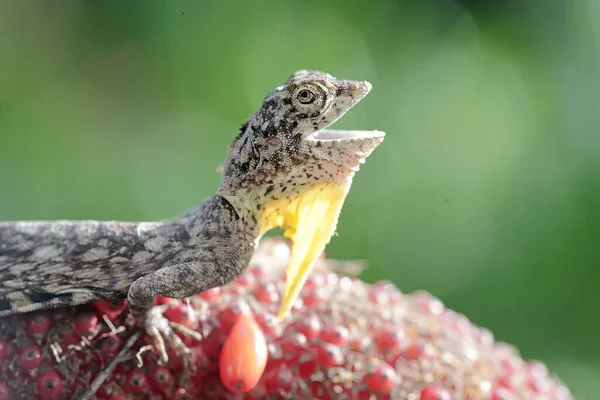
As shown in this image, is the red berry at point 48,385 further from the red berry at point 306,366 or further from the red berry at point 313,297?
the red berry at point 313,297

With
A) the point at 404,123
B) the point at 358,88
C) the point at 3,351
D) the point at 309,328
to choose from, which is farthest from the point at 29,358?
the point at 404,123

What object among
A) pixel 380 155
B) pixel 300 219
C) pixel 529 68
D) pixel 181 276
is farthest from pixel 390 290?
pixel 529 68

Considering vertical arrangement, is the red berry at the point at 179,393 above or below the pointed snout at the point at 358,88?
below

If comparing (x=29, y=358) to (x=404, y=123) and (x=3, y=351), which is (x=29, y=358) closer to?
(x=3, y=351)

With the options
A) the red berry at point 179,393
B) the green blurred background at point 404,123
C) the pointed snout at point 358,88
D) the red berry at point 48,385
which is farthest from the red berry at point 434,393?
the green blurred background at point 404,123

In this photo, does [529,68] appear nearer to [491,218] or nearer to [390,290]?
[491,218]

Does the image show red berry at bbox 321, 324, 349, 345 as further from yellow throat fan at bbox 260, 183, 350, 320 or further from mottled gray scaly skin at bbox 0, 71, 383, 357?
mottled gray scaly skin at bbox 0, 71, 383, 357
